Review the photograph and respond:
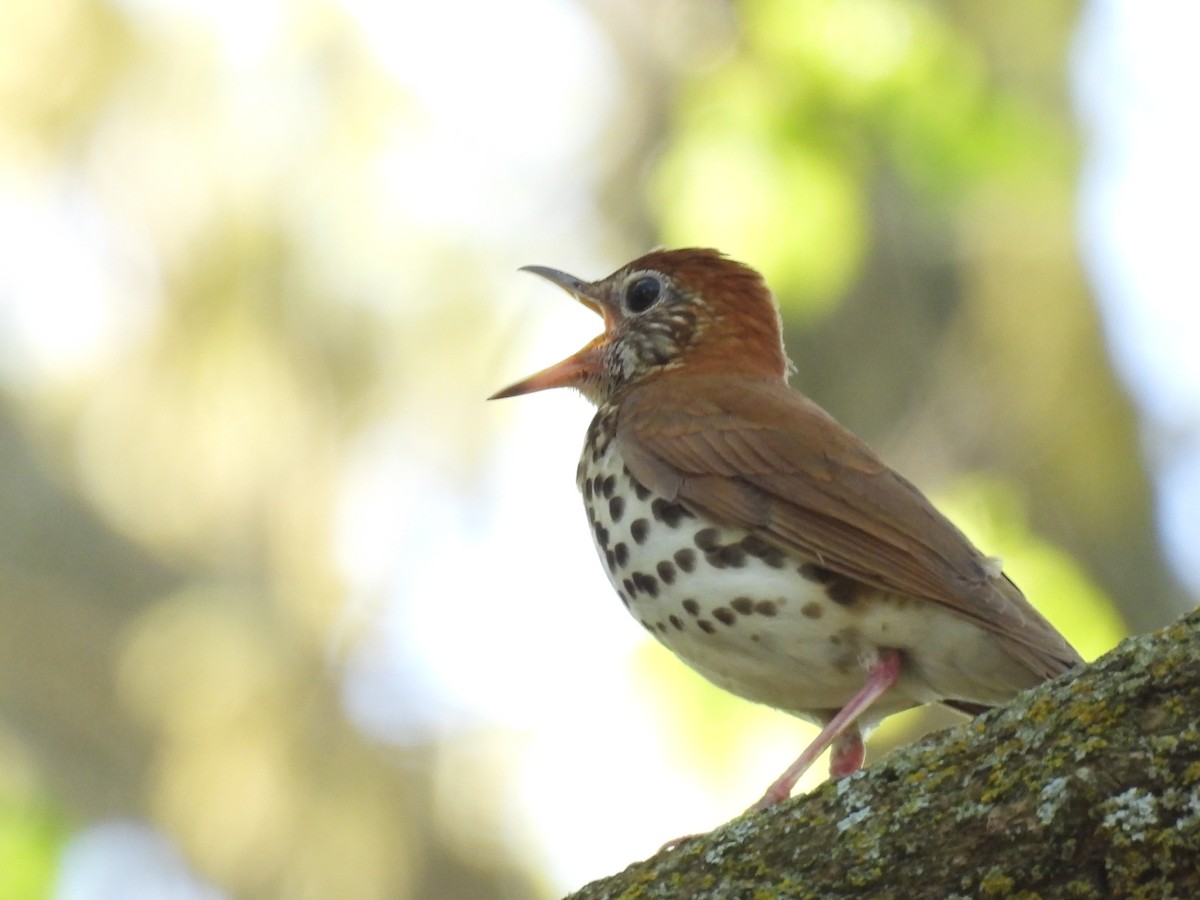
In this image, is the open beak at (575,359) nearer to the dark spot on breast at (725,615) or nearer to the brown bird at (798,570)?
the brown bird at (798,570)

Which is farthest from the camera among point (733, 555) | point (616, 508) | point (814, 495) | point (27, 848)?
point (27, 848)

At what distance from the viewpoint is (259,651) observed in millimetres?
7609

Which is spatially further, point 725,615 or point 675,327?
point 675,327

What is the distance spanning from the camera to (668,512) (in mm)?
3678

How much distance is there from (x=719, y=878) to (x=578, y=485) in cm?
181

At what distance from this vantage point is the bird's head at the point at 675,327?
4.60m

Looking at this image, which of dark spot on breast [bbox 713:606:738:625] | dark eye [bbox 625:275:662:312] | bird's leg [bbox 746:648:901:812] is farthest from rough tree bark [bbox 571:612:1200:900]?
dark eye [bbox 625:275:662:312]

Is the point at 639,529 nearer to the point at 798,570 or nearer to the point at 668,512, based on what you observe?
the point at 668,512

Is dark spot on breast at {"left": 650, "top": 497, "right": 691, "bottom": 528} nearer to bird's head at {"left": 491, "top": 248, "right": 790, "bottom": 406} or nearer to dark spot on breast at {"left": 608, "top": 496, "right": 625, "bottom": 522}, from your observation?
dark spot on breast at {"left": 608, "top": 496, "right": 625, "bottom": 522}

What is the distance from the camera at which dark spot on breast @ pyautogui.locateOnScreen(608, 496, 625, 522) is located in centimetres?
376

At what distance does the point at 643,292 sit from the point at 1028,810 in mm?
2858

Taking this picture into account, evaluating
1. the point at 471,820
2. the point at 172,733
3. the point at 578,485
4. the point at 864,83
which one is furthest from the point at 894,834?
the point at 172,733

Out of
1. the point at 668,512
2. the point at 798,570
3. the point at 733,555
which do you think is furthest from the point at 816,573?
the point at 668,512

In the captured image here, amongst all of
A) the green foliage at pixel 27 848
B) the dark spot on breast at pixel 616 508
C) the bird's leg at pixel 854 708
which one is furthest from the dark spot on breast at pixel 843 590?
the green foliage at pixel 27 848
